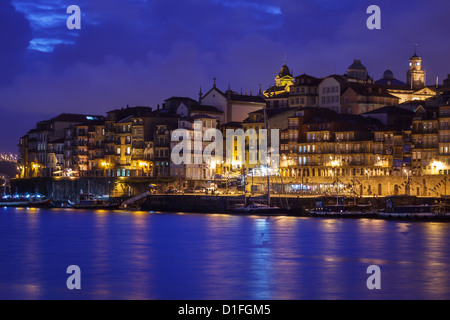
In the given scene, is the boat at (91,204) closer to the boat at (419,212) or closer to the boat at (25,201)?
the boat at (25,201)

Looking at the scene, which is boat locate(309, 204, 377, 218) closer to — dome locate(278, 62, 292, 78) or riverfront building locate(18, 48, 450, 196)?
riverfront building locate(18, 48, 450, 196)

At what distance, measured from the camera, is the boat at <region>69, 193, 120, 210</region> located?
105062 millimetres

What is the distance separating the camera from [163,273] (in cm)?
4581

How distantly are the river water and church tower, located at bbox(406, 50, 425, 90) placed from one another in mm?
55742

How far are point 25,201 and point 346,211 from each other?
5191 cm

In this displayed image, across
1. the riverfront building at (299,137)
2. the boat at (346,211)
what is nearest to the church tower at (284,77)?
the riverfront building at (299,137)

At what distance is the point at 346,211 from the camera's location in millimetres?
82688

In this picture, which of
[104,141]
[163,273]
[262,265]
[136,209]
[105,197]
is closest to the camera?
[163,273]

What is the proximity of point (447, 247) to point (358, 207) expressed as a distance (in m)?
26.4

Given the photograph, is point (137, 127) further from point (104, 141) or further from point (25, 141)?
point (25, 141)

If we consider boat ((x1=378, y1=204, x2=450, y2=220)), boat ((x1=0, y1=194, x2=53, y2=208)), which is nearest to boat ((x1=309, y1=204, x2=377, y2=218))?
boat ((x1=378, y1=204, x2=450, y2=220))

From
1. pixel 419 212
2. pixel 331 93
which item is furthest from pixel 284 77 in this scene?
pixel 419 212

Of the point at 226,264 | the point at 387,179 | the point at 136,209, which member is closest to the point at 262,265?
the point at 226,264

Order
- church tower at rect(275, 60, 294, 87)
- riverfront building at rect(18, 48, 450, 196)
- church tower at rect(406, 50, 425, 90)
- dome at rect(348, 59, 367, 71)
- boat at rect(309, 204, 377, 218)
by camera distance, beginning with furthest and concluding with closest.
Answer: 1. church tower at rect(275, 60, 294, 87)
2. dome at rect(348, 59, 367, 71)
3. church tower at rect(406, 50, 425, 90)
4. riverfront building at rect(18, 48, 450, 196)
5. boat at rect(309, 204, 377, 218)
